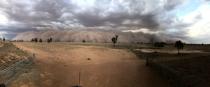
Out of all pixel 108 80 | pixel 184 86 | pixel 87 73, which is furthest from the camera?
pixel 87 73

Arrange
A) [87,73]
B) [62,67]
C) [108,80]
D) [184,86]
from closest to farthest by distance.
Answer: [184,86]
[108,80]
[87,73]
[62,67]

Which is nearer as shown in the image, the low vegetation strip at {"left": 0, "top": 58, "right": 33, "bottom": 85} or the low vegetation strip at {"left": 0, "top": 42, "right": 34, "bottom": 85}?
the low vegetation strip at {"left": 0, "top": 58, "right": 33, "bottom": 85}

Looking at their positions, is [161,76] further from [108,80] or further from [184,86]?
[108,80]

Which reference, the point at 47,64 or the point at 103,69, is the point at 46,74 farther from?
the point at 103,69

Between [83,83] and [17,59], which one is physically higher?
[17,59]

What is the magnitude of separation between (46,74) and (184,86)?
17.2 meters

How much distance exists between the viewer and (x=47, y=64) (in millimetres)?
36875

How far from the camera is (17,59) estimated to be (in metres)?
32.6

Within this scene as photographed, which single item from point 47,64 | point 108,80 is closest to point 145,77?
point 108,80

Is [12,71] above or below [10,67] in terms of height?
below

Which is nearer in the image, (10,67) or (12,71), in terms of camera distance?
(12,71)

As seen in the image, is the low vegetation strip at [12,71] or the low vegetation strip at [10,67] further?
the low vegetation strip at [10,67]

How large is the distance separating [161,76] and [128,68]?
659cm

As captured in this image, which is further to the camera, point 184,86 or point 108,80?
point 108,80
